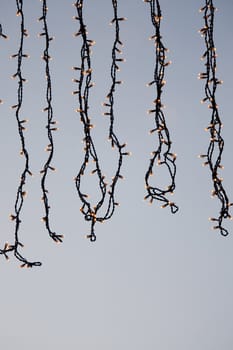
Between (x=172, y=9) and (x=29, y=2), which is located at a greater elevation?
(x=172, y=9)

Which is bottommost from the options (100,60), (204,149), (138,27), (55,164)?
(55,164)

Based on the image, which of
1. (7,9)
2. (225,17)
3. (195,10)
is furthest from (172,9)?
(7,9)

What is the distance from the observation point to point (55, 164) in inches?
105

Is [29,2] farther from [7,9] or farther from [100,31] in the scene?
[100,31]

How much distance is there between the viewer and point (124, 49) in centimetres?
252

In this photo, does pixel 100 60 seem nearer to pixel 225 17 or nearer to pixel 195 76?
pixel 195 76

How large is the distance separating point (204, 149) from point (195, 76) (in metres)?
0.38

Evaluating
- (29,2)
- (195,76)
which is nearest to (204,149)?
(195,76)

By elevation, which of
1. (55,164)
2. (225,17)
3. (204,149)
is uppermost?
(225,17)

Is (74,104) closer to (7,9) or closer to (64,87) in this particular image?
(64,87)

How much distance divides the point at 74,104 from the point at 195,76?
64 centimetres

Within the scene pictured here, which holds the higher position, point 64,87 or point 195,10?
point 195,10

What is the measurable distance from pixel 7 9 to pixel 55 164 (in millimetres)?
821

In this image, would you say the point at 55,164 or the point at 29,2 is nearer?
the point at 29,2
